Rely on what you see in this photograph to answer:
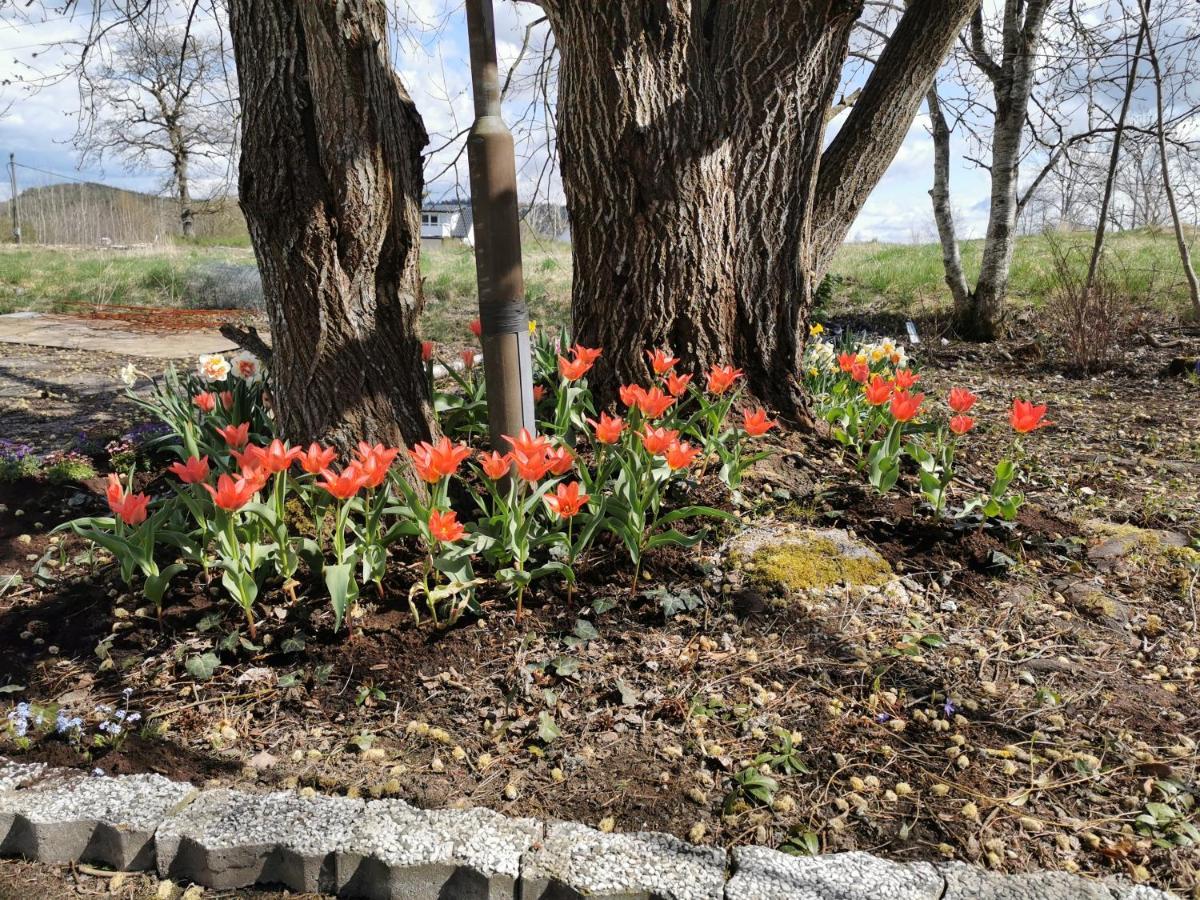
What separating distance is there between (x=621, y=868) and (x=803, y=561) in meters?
1.36

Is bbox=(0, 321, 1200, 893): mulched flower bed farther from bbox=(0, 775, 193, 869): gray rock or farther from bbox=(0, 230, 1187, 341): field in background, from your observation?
bbox=(0, 230, 1187, 341): field in background

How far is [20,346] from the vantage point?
6.70 m

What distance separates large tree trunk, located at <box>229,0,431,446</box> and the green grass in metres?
7.19

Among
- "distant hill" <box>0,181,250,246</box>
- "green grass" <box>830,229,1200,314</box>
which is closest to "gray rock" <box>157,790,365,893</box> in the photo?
"green grass" <box>830,229,1200,314</box>

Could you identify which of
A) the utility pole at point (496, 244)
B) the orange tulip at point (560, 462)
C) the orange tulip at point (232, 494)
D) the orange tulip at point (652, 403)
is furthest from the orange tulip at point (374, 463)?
the orange tulip at point (652, 403)

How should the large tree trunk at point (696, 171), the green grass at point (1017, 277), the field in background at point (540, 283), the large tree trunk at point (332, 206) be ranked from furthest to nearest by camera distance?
the field in background at point (540, 283) → the green grass at point (1017, 277) → the large tree trunk at point (696, 171) → the large tree trunk at point (332, 206)

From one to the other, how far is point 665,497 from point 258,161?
176 cm

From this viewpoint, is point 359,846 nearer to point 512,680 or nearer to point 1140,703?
point 512,680

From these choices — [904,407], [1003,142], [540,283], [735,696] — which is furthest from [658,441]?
[540,283]

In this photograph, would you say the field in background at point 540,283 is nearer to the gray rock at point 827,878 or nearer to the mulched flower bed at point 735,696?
the mulched flower bed at point 735,696

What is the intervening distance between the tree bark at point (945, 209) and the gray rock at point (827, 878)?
23.7 feet

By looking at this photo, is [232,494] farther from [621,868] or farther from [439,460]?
[621,868]

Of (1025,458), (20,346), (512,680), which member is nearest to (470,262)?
(20,346)

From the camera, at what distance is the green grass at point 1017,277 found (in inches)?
341
